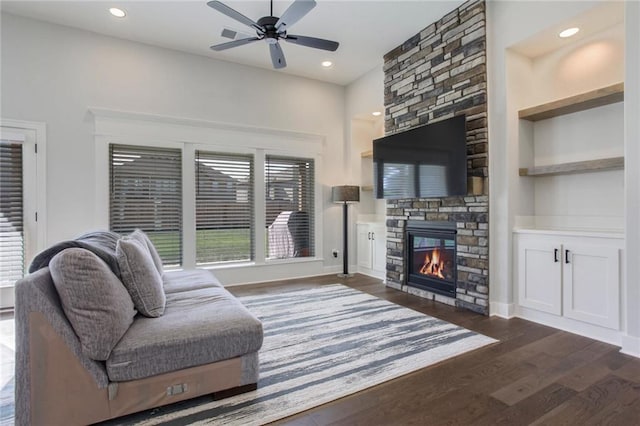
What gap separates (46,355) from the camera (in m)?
1.55

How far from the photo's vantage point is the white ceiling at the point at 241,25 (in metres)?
3.51

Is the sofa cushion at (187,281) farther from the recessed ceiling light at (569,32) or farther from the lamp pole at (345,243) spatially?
the recessed ceiling light at (569,32)

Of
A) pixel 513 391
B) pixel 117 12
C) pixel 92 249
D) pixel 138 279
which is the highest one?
pixel 117 12

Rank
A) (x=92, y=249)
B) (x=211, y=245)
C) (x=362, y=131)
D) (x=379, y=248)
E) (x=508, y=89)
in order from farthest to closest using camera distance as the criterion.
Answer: (x=362, y=131) → (x=379, y=248) → (x=211, y=245) → (x=508, y=89) → (x=92, y=249)

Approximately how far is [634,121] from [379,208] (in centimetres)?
370

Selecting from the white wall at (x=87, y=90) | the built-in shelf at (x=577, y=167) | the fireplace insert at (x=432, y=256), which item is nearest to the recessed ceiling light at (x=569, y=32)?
the built-in shelf at (x=577, y=167)

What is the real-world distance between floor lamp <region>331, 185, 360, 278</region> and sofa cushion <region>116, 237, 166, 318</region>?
11.9ft

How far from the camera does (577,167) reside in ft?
9.86

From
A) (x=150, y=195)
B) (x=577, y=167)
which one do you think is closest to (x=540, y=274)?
(x=577, y=167)

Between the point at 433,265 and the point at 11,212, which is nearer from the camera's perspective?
the point at 11,212

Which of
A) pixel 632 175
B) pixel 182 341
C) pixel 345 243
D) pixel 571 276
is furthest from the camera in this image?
pixel 345 243

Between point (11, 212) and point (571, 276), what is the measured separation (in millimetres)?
5934

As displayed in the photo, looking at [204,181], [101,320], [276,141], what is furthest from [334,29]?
[101,320]

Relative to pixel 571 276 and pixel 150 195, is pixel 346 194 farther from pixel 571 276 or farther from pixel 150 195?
pixel 571 276
